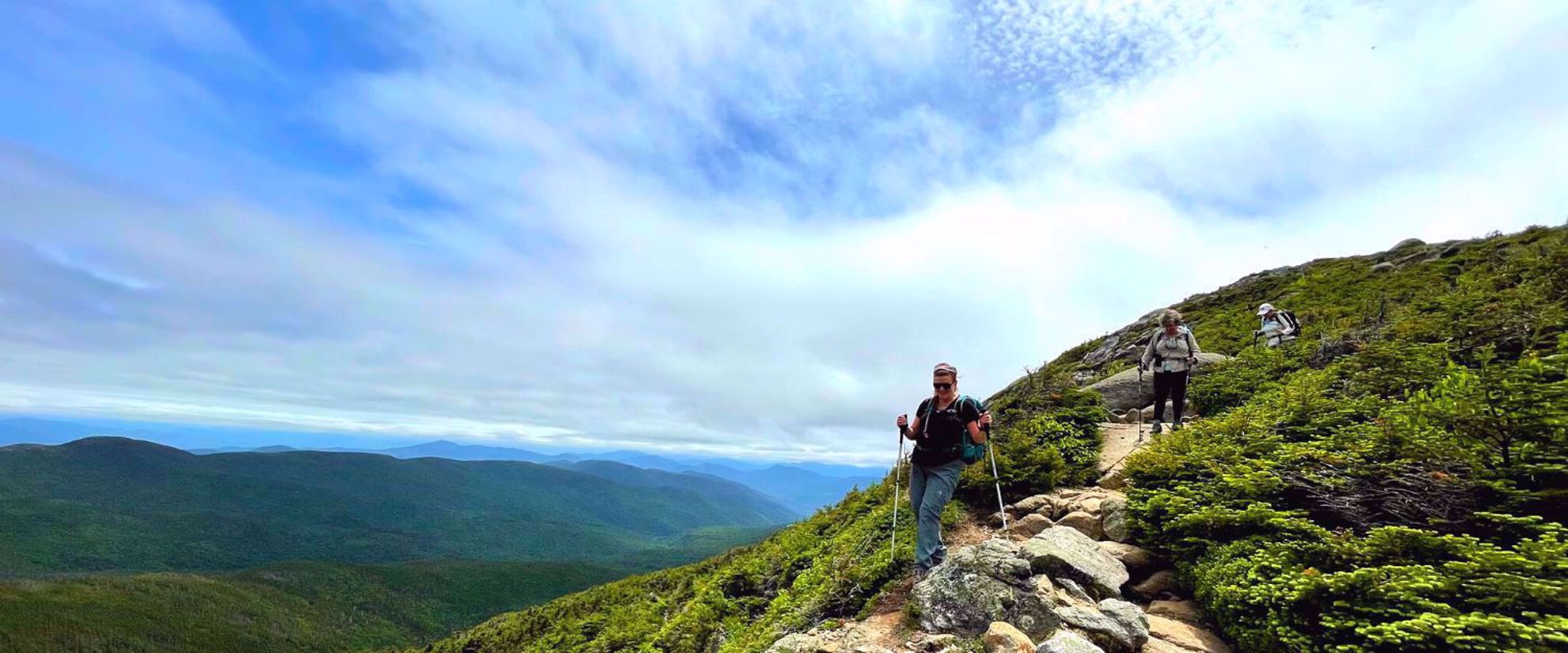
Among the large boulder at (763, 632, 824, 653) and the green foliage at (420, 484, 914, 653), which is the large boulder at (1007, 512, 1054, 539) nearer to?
the green foliage at (420, 484, 914, 653)

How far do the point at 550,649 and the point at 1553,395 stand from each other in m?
24.4

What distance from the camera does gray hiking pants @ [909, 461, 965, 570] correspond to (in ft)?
29.1

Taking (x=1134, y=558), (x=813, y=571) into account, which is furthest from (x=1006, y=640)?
(x=813, y=571)

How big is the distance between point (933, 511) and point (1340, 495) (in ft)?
15.5

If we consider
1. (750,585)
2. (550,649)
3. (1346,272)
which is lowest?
(550,649)

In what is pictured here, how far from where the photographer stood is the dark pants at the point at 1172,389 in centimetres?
1391

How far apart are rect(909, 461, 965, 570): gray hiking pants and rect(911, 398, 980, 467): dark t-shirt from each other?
0.13 metres

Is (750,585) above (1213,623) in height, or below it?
below

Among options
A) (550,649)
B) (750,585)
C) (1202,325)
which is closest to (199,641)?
(550,649)

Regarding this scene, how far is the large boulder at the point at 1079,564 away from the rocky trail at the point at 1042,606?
1 centimetres

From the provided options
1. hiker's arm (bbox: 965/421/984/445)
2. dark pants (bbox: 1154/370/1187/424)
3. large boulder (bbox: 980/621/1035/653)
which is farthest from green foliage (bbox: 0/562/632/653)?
large boulder (bbox: 980/621/1035/653)

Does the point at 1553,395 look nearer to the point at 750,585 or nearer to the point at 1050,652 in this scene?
the point at 1050,652

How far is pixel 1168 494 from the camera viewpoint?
8.71m

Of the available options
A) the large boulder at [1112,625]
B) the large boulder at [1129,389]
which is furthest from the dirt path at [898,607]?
the large boulder at [1129,389]
